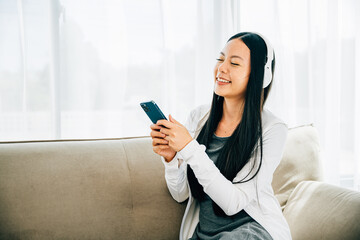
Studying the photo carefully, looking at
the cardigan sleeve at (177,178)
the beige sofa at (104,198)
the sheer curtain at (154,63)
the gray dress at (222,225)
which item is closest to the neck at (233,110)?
the gray dress at (222,225)

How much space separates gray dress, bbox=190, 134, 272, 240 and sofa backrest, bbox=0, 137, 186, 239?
0.55ft

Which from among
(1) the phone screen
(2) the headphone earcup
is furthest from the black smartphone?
(2) the headphone earcup

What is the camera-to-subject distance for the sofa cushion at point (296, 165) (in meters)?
1.51

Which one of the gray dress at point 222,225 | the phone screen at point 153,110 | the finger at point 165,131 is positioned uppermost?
the phone screen at point 153,110

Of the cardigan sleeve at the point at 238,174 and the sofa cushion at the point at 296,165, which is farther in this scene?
the sofa cushion at the point at 296,165

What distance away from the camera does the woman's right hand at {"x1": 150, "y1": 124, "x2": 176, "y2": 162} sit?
1.15 meters

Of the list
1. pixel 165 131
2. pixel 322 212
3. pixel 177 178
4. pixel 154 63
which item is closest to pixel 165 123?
pixel 165 131

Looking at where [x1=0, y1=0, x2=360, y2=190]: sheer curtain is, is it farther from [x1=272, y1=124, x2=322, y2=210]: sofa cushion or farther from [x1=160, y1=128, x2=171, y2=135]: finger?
[x1=160, y1=128, x2=171, y2=135]: finger

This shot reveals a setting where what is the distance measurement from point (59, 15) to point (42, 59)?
0.24 metres

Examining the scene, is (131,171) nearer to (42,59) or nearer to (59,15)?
(42,59)

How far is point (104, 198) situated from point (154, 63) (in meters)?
0.88

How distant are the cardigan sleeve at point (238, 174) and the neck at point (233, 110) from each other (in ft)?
0.56

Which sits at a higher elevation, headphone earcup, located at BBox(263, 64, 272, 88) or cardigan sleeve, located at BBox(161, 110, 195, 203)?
headphone earcup, located at BBox(263, 64, 272, 88)

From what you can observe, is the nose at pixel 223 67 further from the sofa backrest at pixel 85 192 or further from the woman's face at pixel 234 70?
the sofa backrest at pixel 85 192
